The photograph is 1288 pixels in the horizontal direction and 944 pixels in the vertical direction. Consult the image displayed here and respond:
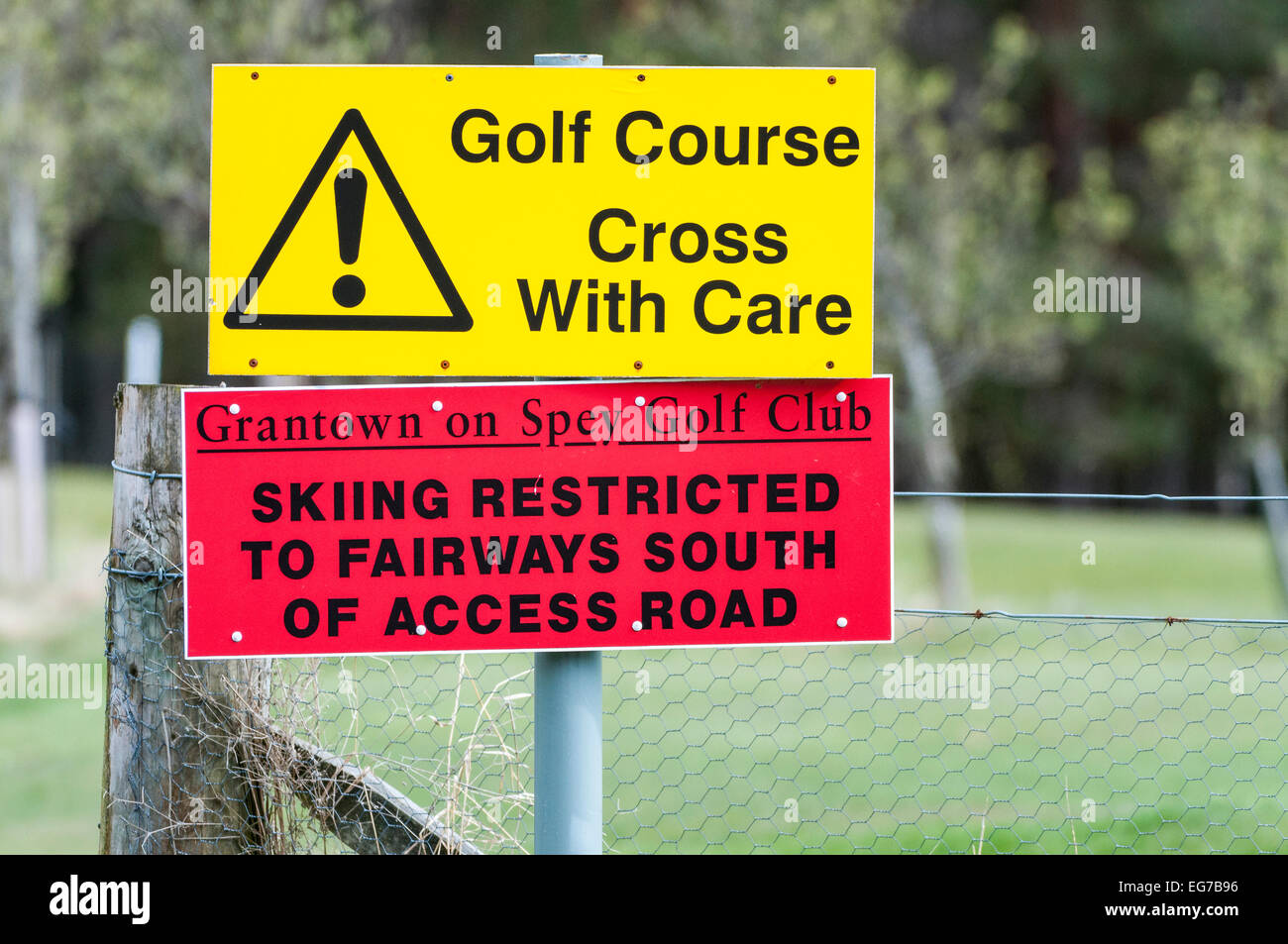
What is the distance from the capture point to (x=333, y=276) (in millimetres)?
2479

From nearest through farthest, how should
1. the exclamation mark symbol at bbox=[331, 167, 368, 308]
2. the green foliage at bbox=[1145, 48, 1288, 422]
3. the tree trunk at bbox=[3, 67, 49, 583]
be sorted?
the exclamation mark symbol at bbox=[331, 167, 368, 308] → the tree trunk at bbox=[3, 67, 49, 583] → the green foliage at bbox=[1145, 48, 1288, 422]

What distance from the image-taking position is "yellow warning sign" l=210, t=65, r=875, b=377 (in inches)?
97.4

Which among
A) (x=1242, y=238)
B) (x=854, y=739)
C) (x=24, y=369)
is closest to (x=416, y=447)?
(x=854, y=739)

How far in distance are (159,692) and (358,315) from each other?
2.93 ft

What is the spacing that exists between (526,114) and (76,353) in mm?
30579

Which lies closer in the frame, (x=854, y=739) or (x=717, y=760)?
(x=717, y=760)

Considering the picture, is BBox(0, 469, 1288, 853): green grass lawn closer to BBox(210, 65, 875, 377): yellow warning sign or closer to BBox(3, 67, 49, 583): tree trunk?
BBox(3, 67, 49, 583): tree trunk

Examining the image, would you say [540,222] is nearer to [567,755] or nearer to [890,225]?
[567,755]

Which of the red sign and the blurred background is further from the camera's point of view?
the blurred background

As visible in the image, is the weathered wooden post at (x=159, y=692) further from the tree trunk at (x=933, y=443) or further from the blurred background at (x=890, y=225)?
the tree trunk at (x=933, y=443)

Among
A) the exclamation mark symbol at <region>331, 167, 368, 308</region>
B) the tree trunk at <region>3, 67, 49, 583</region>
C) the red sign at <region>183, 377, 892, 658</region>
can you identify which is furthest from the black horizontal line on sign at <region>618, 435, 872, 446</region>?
the tree trunk at <region>3, 67, 49, 583</region>

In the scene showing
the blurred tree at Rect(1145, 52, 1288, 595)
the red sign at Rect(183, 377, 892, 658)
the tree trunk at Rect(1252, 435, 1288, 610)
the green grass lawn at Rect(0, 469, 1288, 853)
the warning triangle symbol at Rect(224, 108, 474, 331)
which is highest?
the blurred tree at Rect(1145, 52, 1288, 595)

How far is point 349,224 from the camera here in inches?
97.3

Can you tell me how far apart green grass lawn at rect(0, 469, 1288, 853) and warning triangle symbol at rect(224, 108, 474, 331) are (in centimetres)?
79
